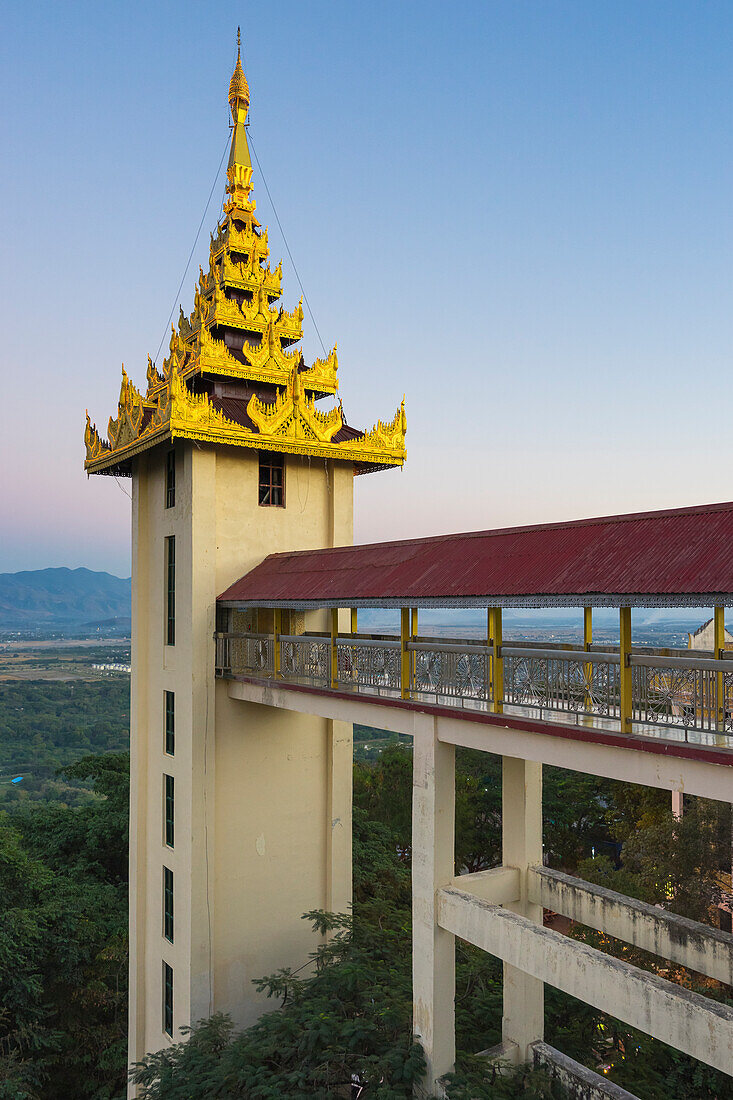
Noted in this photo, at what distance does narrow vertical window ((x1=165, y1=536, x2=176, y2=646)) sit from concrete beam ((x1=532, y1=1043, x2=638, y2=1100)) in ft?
30.3

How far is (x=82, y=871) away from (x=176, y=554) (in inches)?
604

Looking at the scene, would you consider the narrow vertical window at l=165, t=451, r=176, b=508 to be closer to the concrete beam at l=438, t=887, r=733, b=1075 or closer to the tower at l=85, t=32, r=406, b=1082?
the tower at l=85, t=32, r=406, b=1082

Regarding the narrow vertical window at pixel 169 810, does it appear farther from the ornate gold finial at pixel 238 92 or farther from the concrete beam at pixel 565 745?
the ornate gold finial at pixel 238 92

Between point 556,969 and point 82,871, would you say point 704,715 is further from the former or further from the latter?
point 82,871

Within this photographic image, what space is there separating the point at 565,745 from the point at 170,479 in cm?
978

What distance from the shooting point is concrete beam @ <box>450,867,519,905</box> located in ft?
36.3

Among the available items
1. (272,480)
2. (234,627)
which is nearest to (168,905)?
(234,627)

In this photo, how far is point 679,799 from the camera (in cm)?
2459

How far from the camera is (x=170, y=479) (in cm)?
1513

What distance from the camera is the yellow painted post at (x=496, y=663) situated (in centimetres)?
895

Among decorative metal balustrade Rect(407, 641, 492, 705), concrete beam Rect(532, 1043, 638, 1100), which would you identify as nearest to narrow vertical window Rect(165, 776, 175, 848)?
decorative metal balustrade Rect(407, 641, 492, 705)

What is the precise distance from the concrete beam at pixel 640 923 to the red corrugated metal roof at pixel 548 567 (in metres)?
4.98

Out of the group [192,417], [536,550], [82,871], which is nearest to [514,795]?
[536,550]

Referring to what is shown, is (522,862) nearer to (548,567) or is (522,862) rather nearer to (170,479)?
(548,567)
